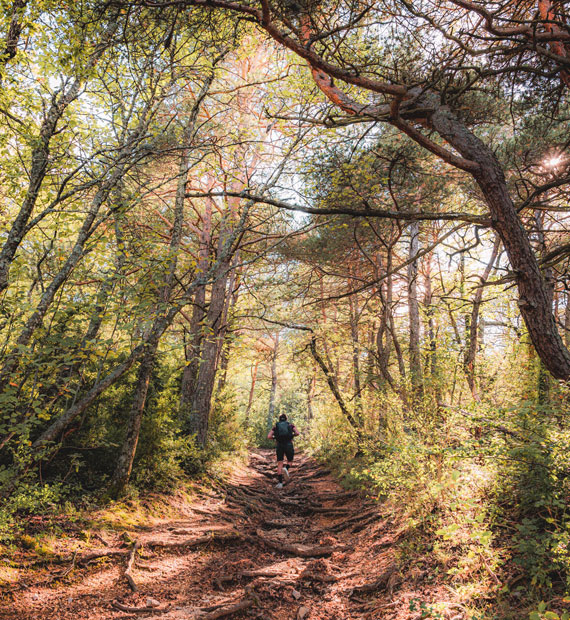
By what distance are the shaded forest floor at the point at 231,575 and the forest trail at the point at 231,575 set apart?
1cm

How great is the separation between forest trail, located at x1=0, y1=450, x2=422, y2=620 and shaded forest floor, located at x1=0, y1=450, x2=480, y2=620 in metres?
0.01

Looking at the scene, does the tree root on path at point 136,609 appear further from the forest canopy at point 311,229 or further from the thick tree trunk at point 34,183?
the thick tree trunk at point 34,183

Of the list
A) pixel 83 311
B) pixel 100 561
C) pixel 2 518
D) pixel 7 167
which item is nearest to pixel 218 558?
pixel 100 561

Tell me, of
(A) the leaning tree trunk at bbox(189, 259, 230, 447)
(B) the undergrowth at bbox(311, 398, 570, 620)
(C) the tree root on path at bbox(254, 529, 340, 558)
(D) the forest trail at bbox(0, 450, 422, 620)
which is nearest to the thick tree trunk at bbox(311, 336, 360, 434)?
(A) the leaning tree trunk at bbox(189, 259, 230, 447)

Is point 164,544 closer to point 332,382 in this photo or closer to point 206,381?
point 206,381

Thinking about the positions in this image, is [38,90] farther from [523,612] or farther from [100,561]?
[523,612]

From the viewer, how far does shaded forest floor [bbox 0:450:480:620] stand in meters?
2.93

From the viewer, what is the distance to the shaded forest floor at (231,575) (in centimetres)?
293

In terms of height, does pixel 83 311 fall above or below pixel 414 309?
below

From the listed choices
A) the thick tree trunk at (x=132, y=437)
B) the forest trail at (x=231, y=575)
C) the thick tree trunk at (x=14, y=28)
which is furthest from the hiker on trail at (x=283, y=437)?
the thick tree trunk at (x=14, y=28)

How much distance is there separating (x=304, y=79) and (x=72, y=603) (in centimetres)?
883

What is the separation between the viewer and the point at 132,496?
5242 mm

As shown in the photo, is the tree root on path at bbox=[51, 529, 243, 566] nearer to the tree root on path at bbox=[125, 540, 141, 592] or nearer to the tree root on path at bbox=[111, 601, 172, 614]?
the tree root on path at bbox=[125, 540, 141, 592]

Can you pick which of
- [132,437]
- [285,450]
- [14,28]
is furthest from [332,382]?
[14,28]
